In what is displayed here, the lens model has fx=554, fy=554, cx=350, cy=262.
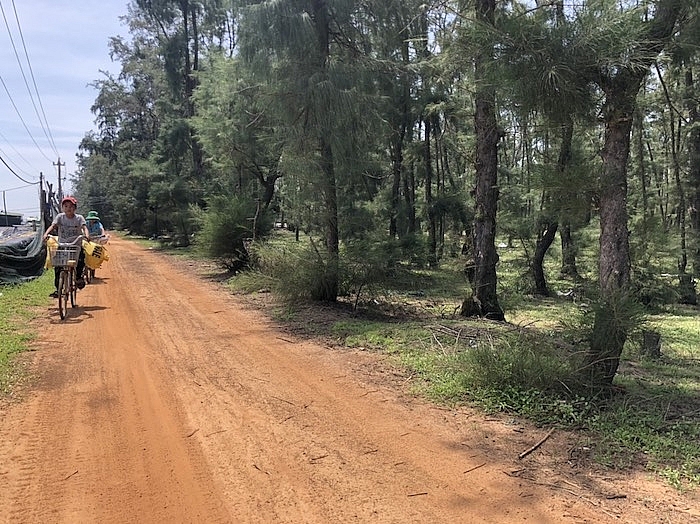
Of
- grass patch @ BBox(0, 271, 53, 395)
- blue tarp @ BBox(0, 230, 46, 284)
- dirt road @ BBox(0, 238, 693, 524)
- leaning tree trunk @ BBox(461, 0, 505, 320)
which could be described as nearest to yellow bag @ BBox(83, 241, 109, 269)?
grass patch @ BBox(0, 271, 53, 395)

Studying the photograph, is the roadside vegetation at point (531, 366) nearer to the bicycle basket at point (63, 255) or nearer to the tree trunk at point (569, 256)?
the bicycle basket at point (63, 255)

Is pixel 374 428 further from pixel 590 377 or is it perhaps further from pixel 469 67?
pixel 469 67

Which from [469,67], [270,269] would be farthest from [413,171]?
[469,67]

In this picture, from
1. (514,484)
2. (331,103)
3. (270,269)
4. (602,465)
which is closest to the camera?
(514,484)

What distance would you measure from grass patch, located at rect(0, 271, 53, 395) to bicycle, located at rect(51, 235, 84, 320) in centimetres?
49

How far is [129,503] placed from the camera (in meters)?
3.04

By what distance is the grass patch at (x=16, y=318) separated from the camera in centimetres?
536

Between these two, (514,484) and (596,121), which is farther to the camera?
(596,121)

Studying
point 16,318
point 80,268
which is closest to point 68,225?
point 80,268

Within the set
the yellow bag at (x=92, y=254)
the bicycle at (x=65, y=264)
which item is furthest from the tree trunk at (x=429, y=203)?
the bicycle at (x=65, y=264)

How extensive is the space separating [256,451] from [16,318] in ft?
19.2

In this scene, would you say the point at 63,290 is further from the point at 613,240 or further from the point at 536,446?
the point at 613,240

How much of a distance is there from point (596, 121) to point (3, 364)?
609 centimetres

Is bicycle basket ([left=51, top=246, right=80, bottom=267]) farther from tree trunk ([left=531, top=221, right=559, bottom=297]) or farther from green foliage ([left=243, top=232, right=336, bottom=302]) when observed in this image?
tree trunk ([left=531, top=221, right=559, bottom=297])
